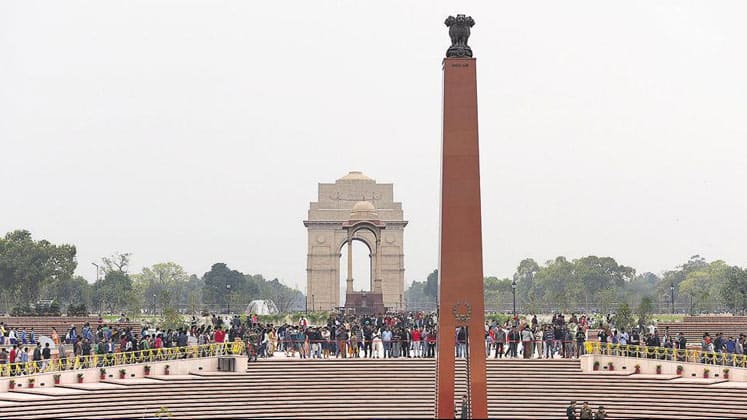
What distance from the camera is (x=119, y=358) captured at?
28672mm

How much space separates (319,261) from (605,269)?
133ft

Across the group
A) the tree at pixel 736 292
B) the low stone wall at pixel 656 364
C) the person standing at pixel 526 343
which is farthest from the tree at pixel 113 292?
the low stone wall at pixel 656 364

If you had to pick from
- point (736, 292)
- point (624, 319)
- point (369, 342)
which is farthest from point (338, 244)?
point (369, 342)

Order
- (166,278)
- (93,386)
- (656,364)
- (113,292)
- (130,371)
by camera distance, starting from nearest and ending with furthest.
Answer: (93,386)
(130,371)
(656,364)
(113,292)
(166,278)

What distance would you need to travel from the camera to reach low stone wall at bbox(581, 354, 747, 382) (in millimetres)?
27312

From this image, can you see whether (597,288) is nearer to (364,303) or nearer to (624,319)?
(364,303)

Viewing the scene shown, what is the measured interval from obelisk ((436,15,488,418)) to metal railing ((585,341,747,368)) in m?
9.28

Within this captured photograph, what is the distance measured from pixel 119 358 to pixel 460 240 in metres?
11.4

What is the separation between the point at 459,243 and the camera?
843 inches

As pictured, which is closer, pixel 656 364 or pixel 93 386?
pixel 93 386

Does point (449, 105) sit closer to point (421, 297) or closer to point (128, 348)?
point (128, 348)

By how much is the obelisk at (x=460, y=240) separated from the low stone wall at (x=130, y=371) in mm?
9459

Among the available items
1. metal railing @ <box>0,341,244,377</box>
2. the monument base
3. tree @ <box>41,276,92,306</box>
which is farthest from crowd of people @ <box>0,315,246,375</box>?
tree @ <box>41,276,92,306</box>

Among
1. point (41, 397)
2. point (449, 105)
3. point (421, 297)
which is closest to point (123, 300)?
point (41, 397)
